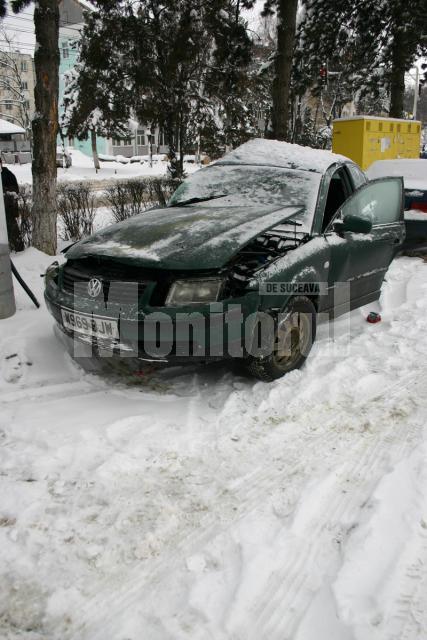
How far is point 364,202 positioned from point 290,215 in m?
1.32

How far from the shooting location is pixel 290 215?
3.99 m

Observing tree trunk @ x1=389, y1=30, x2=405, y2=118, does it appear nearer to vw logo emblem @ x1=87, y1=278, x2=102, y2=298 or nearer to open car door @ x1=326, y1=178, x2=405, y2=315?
open car door @ x1=326, y1=178, x2=405, y2=315

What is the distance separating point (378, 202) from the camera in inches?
205

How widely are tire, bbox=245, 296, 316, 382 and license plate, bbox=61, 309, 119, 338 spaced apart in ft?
3.14

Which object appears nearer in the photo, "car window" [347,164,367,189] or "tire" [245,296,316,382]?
"tire" [245,296,316,382]

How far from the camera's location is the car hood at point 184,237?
134 inches

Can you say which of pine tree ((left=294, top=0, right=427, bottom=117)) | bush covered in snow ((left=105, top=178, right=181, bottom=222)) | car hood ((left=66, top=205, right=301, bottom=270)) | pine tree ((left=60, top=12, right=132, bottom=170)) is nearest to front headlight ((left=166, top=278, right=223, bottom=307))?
car hood ((left=66, top=205, right=301, bottom=270))

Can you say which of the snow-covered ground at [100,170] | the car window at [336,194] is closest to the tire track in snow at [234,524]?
the car window at [336,194]

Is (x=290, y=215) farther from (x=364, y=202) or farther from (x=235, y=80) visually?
(x=235, y=80)

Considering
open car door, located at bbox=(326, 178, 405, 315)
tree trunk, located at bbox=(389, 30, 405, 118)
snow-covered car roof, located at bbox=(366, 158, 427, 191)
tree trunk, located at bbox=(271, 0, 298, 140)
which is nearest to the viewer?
open car door, located at bbox=(326, 178, 405, 315)

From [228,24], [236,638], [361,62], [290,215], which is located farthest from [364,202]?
Result: [361,62]

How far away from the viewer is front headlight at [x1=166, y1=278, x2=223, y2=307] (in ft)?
11.1

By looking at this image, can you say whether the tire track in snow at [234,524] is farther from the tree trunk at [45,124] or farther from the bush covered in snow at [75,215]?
the bush covered in snow at [75,215]

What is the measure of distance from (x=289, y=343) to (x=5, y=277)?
2.74 m
